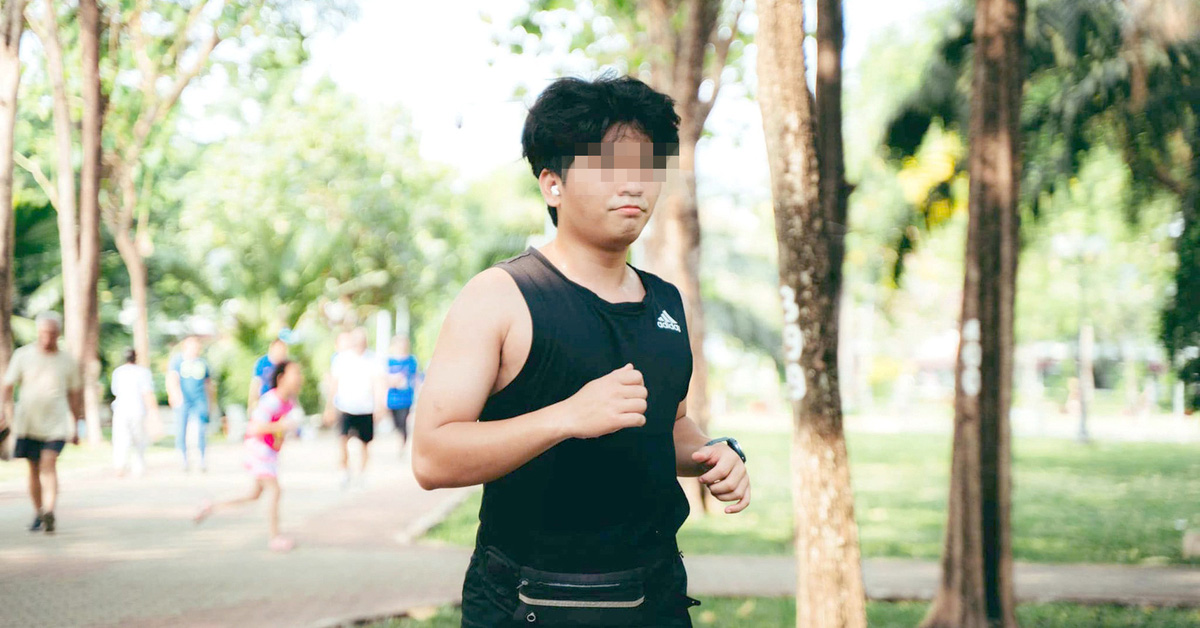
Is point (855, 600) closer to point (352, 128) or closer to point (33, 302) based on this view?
point (33, 302)

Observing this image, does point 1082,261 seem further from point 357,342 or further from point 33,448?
point 33,448

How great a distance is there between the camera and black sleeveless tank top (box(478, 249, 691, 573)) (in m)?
2.36

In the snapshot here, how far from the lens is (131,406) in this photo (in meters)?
15.7

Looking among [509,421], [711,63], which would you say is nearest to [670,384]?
[509,421]

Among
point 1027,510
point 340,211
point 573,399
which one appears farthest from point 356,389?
point 340,211

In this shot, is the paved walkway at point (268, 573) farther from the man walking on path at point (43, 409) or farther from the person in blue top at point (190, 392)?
the person in blue top at point (190, 392)

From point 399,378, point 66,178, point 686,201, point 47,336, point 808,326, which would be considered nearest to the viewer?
point 808,326

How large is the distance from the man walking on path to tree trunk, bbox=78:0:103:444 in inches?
279

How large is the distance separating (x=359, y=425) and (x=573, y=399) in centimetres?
1314

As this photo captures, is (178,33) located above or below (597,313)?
above

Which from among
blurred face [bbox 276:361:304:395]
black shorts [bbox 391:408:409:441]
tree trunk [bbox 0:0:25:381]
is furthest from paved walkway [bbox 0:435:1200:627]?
black shorts [bbox 391:408:409:441]

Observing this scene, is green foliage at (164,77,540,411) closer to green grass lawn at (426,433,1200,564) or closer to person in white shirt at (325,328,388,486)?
green grass lawn at (426,433,1200,564)

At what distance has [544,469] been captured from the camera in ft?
7.77

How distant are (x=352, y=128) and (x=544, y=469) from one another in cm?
3993
